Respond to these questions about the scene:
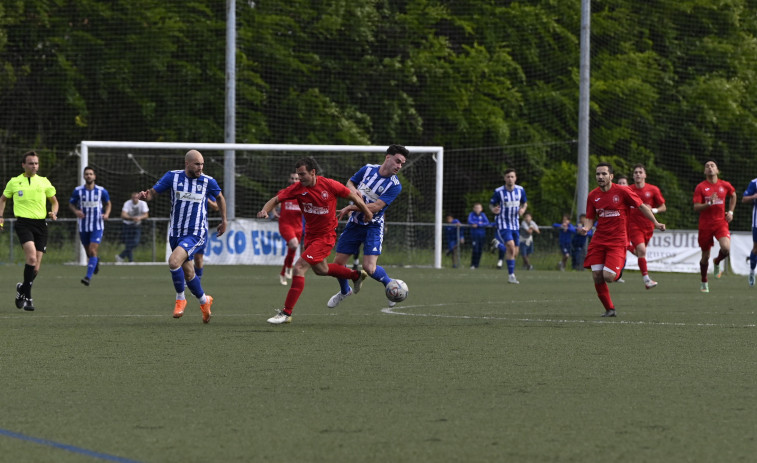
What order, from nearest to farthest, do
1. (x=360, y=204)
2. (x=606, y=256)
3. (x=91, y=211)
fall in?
(x=360, y=204) < (x=606, y=256) < (x=91, y=211)

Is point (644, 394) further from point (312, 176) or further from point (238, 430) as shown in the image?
point (312, 176)

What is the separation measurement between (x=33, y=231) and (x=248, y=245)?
16.3m

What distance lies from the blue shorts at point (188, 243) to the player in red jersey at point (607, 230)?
409 cm

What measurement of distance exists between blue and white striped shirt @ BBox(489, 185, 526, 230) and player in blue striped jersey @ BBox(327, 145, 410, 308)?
9248 millimetres

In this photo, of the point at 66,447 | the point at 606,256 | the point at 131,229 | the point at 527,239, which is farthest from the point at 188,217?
the point at 527,239

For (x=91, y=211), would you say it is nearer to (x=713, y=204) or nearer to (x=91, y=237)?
(x=91, y=237)

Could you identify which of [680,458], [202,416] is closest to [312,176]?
[202,416]

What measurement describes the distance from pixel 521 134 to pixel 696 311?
27461mm

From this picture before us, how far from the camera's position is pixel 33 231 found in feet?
52.0

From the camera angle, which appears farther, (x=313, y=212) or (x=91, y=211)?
(x=91, y=211)

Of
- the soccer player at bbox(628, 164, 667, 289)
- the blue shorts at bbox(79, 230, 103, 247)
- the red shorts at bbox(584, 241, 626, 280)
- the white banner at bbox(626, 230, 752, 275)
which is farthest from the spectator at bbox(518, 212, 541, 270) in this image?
the red shorts at bbox(584, 241, 626, 280)

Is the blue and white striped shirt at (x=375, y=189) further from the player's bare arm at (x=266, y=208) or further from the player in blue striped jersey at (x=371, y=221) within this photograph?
the player's bare arm at (x=266, y=208)

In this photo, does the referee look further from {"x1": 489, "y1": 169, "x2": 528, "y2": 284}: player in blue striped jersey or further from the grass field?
{"x1": 489, "y1": 169, "x2": 528, "y2": 284}: player in blue striped jersey

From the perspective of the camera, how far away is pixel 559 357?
394 inches
